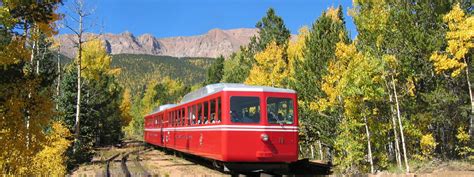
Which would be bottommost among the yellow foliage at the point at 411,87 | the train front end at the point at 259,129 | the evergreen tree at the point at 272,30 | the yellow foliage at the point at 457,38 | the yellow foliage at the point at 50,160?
the yellow foliage at the point at 50,160

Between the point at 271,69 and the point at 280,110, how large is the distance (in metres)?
18.8

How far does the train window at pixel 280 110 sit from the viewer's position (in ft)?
38.9

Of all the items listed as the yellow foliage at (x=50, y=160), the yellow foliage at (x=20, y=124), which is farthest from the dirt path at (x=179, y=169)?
the yellow foliage at (x=20, y=124)

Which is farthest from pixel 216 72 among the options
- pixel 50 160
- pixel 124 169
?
pixel 50 160

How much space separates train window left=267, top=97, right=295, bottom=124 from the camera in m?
11.9

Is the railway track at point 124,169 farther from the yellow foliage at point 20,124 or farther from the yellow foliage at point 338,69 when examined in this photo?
the yellow foliage at point 338,69

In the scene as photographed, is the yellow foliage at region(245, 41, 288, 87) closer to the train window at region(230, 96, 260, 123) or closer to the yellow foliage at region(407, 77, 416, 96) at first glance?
the yellow foliage at region(407, 77, 416, 96)

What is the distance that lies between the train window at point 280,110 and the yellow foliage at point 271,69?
55.4ft

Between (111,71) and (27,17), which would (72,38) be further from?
(111,71)

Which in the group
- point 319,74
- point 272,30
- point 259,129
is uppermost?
point 272,30

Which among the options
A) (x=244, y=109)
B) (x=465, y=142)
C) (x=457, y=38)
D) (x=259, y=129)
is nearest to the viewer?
(x=259, y=129)

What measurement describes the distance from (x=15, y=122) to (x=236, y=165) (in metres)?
6.08

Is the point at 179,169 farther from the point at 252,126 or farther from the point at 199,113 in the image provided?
the point at 252,126

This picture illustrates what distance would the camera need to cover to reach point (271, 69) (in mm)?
30766
